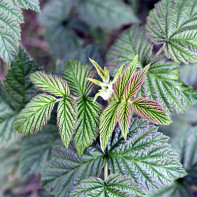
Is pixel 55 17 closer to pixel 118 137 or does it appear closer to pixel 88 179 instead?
pixel 118 137

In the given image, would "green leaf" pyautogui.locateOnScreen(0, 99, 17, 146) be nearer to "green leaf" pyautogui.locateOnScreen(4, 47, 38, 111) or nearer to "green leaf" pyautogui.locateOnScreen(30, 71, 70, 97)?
"green leaf" pyautogui.locateOnScreen(4, 47, 38, 111)

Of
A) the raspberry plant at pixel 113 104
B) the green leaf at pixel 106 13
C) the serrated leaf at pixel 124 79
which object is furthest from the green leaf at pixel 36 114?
the green leaf at pixel 106 13

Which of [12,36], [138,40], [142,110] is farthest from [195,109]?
[12,36]

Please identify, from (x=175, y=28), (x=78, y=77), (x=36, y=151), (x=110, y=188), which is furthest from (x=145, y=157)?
(x=36, y=151)

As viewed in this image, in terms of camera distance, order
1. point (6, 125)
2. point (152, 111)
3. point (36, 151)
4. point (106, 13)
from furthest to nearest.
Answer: point (106, 13)
point (36, 151)
point (6, 125)
point (152, 111)

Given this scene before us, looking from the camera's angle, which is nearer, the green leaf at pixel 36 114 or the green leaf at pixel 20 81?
the green leaf at pixel 36 114

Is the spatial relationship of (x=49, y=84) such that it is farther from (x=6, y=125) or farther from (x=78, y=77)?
(x=6, y=125)

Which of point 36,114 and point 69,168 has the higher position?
point 36,114

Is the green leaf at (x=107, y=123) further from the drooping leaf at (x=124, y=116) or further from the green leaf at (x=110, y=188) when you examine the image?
the green leaf at (x=110, y=188)

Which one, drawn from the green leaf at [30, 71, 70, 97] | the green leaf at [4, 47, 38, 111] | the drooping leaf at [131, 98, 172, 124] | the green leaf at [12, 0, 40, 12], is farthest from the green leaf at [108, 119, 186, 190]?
the green leaf at [12, 0, 40, 12]
